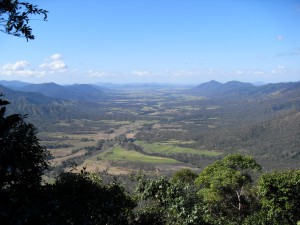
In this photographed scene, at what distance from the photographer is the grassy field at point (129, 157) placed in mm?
113812

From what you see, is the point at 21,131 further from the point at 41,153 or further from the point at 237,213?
the point at 237,213

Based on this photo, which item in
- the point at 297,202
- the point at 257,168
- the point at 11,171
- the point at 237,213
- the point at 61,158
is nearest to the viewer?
the point at 11,171

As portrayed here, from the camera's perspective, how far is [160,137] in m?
171

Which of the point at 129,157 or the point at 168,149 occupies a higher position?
the point at 129,157

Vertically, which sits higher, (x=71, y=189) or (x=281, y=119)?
(x=71, y=189)

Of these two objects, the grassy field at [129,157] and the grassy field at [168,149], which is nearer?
the grassy field at [129,157]

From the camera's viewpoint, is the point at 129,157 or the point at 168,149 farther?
the point at 168,149

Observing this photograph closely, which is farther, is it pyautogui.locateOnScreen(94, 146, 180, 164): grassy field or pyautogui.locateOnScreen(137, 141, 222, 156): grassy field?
pyautogui.locateOnScreen(137, 141, 222, 156): grassy field

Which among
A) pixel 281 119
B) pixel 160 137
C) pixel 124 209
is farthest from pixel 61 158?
pixel 281 119

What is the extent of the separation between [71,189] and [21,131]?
12.0 ft

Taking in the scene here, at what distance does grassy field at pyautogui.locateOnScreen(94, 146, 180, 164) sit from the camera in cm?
11381

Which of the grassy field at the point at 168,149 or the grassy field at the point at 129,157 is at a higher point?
the grassy field at the point at 129,157

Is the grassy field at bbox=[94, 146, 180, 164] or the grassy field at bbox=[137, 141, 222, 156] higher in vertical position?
the grassy field at bbox=[94, 146, 180, 164]

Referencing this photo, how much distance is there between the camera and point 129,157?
11919cm
